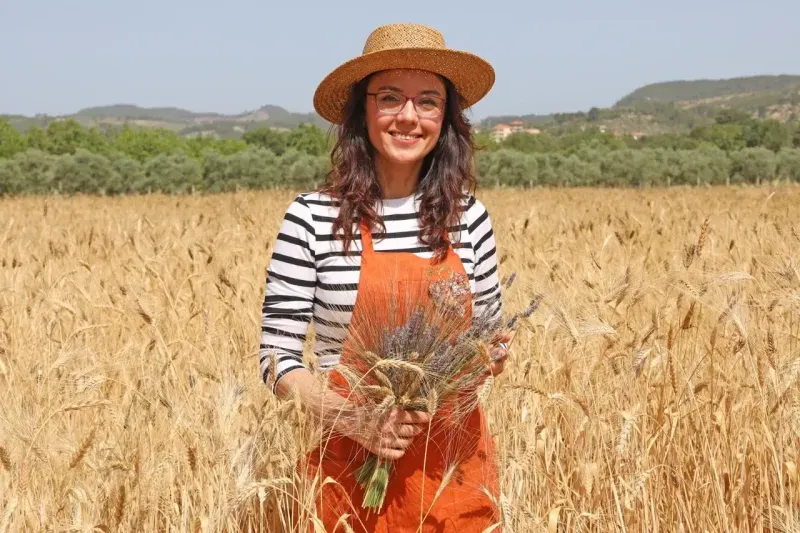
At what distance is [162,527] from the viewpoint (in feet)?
6.70

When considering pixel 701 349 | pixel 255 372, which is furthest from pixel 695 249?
pixel 255 372

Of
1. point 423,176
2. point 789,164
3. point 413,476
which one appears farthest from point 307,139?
point 413,476

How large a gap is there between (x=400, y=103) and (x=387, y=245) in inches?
14.0

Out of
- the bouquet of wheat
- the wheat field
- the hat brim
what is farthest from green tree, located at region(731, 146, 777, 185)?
the bouquet of wheat

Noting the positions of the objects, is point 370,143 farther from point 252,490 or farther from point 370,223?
point 252,490

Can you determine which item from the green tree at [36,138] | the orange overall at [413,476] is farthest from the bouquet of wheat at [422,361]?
the green tree at [36,138]

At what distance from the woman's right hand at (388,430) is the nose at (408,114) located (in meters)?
0.74

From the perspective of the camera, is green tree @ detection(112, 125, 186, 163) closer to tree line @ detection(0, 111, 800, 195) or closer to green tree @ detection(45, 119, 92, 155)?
green tree @ detection(45, 119, 92, 155)

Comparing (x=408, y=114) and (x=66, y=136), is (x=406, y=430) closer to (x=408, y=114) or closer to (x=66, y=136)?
(x=408, y=114)

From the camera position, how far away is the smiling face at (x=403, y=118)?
2.07m

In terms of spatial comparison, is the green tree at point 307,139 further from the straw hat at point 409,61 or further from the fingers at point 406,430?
the fingers at point 406,430

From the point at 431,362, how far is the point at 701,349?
1811 mm

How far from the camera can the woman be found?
1960 mm

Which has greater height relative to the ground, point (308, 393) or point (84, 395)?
point (308, 393)
